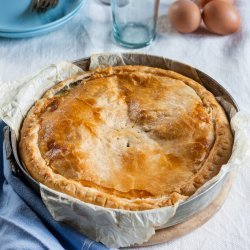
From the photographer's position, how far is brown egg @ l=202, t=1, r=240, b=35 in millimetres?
2242

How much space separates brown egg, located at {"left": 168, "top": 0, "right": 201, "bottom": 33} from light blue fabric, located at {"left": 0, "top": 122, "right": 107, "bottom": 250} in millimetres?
1197

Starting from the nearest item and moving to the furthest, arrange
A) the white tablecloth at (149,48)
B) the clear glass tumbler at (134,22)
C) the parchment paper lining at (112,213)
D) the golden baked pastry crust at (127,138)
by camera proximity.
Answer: the parchment paper lining at (112,213) < the golden baked pastry crust at (127,138) < the white tablecloth at (149,48) < the clear glass tumbler at (134,22)

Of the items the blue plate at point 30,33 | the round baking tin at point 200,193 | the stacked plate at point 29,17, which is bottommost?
the blue plate at point 30,33

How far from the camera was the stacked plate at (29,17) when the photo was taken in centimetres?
229

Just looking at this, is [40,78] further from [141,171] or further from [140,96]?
[141,171]

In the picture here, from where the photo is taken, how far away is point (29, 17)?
2381mm

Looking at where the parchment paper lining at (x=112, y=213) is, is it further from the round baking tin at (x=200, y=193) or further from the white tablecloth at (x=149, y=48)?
the white tablecloth at (x=149, y=48)

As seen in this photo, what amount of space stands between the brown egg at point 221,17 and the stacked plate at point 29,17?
2.08 feet

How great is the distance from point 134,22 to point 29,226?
4.22 ft

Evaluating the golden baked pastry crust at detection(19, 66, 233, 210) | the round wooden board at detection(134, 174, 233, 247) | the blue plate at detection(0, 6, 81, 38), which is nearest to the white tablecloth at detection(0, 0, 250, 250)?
the blue plate at detection(0, 6, 81, 38)

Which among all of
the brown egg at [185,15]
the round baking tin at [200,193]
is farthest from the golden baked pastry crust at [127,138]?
the brown egg at [185,15]

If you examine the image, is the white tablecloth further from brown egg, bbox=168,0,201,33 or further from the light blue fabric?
the light blue fabric

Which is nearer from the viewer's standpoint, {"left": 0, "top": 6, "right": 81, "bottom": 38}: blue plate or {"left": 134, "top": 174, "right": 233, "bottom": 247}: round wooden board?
{"left": 134, "top": 174, "right": 233, "bottom": 247}: round wooden board

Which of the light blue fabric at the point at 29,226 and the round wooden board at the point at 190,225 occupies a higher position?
the light blue fabric at the point at 29,226
